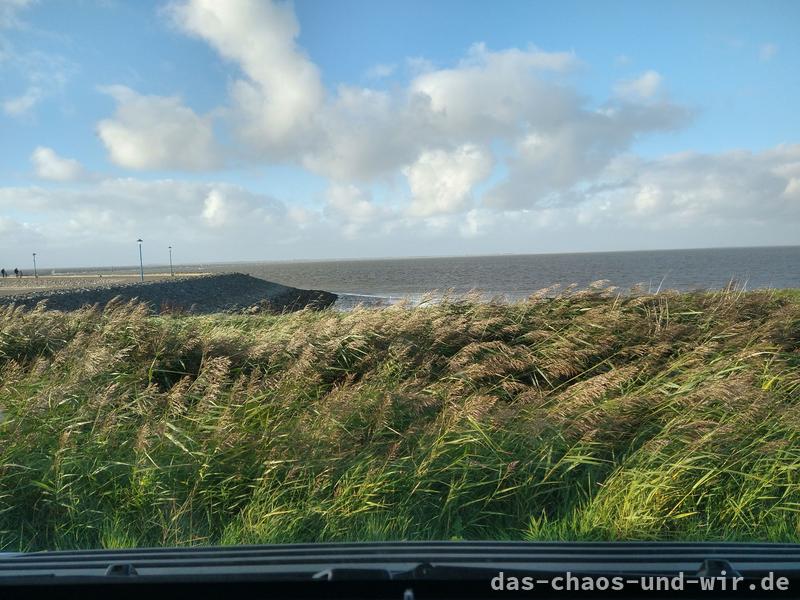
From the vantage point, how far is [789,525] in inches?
154

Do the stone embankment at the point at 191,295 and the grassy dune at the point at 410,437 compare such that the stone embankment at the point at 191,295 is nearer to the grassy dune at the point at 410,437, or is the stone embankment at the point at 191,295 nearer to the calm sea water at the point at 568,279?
the calm sea water at the point at 568,279

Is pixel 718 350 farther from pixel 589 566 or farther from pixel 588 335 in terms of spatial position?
pixel 589 566

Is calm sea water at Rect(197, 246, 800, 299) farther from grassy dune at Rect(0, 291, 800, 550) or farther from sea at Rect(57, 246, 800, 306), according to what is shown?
grassy dune at Rect(0, 291, 800, 550)

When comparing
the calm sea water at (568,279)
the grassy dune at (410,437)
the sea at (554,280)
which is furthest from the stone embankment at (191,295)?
the grassy dune at (410,437)

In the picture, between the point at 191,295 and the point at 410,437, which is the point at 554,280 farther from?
the point at 410,437

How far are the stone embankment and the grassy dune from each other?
690 inches

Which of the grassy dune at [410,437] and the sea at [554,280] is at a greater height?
the sea at [554,280]

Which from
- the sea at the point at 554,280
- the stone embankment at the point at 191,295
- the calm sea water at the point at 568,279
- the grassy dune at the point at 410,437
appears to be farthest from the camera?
the stone embankment at the point at 191,295

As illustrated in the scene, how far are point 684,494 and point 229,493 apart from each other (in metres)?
3.57

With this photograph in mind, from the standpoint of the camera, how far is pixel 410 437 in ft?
16.0

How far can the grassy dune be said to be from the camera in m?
4.04

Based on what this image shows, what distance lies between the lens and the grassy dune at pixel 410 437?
404 cm

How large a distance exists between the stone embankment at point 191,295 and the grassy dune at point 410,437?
17.5 meters

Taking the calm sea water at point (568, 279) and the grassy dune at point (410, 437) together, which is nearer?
the grassy dune at point (410, 437)
